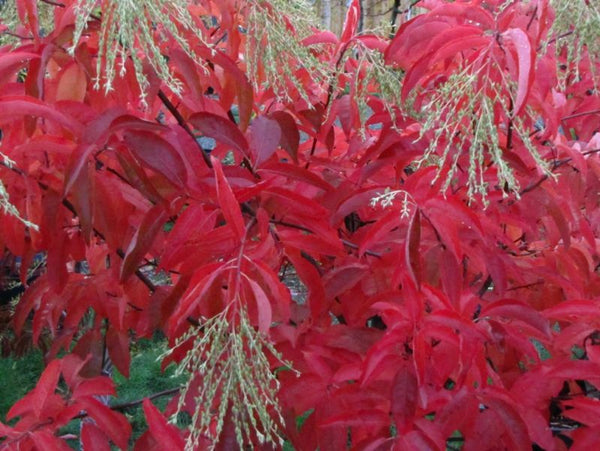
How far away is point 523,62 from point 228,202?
1.30ft

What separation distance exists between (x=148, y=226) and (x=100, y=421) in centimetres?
43

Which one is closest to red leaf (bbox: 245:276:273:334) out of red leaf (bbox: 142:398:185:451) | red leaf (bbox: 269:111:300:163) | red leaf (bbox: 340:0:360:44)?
red leaf (bbox: 142:398:185:451)

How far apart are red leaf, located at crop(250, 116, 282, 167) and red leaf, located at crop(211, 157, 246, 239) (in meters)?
0.24

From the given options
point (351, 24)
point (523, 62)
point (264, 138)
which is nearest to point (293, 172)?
point (264, 138)

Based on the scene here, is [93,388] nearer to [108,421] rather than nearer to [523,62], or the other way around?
[108,421]

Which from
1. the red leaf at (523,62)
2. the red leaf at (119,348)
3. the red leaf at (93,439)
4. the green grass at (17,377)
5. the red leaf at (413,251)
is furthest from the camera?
the green grass at (17,377)

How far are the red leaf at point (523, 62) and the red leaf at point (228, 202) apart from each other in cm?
35

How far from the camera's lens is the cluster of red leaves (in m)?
0.97

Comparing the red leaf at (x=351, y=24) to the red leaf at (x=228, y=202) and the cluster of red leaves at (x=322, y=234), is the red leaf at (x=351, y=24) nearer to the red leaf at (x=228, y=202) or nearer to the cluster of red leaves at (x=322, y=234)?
the cluster of red leaves at (x=322, y=234)

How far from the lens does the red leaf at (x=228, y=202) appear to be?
2.70ft

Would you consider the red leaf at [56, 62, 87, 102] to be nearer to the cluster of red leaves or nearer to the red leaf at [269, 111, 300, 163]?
the cluster of red leaves

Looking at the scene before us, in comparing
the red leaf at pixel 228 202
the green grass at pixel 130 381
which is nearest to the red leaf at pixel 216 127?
the red leaf at pixel 228 202

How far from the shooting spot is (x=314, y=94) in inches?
62.2

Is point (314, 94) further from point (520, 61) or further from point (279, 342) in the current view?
point (520, 61)
